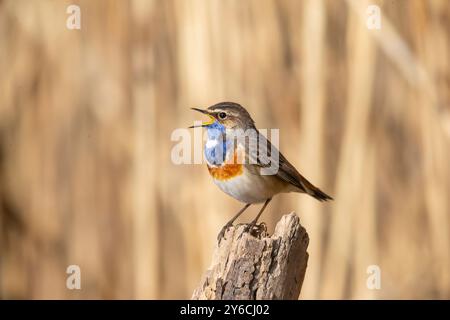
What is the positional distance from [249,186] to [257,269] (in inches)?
41.5

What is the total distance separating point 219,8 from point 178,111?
67 centimetres

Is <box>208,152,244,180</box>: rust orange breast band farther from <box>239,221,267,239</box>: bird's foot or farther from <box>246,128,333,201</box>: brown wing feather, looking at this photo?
<box>239,221,267,239</box>: bird's foot

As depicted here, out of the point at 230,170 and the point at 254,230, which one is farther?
the point at 230,170

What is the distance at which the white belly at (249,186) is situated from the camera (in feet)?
12.9

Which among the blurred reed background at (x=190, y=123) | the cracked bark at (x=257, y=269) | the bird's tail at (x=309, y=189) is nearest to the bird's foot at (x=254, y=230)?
the cracked bark at (x=257, y=269)

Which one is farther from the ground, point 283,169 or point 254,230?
point 283,169

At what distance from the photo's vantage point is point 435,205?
5.09 metres

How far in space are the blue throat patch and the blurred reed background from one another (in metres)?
0.71

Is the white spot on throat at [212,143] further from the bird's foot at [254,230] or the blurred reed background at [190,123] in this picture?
the blurred reed background at [190,123]

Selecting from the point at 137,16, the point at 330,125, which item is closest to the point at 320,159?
the point at 330,125

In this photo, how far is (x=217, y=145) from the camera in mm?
4004

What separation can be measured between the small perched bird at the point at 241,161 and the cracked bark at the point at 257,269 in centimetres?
86

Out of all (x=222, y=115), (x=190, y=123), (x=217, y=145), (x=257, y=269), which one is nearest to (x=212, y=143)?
(x=217, y=145)

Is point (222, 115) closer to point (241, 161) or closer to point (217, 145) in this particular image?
point (217, 145)
